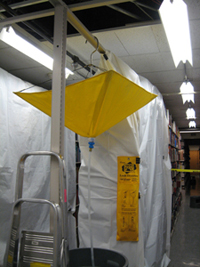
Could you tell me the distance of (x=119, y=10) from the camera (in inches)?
80.2

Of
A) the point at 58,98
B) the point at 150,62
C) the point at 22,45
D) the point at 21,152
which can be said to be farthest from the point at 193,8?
the point at 21,152

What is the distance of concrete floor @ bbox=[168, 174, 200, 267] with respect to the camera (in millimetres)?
3302

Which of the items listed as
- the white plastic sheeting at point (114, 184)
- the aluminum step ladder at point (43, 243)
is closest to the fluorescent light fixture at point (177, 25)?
the white plastic sheeting at point (114, 184)

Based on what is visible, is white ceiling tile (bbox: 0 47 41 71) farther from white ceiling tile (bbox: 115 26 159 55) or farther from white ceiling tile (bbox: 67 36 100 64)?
white ceiling tile (bbox: 115 26 159 55)

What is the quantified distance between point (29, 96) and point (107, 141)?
2.70 ft

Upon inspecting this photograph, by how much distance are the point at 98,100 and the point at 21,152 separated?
1790mm

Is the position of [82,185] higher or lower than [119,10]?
lower

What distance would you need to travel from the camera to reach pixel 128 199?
2.17 metres

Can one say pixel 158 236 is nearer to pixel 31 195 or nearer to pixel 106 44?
pixel 31 195

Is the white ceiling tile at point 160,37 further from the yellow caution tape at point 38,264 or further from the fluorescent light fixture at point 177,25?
the yellow caution tape at point 38,264

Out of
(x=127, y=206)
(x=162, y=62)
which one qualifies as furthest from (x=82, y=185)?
(x=162, y=62)

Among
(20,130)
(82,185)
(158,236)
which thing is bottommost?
(158,236)

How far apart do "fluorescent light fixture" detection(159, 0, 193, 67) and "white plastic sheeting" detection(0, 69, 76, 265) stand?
1.56 m

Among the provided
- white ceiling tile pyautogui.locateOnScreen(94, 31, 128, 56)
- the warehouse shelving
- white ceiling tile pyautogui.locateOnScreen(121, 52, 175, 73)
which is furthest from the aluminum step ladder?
the warehouse shelving
